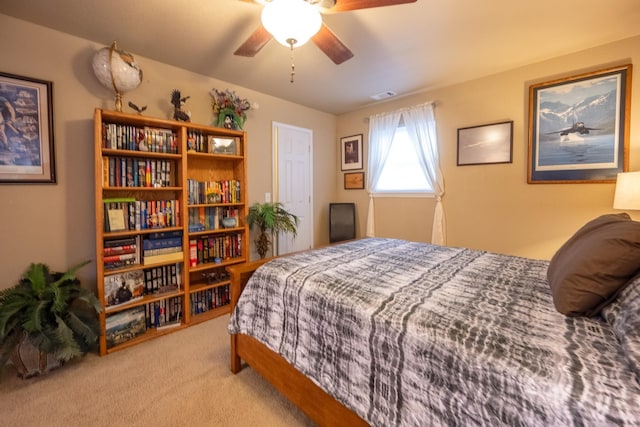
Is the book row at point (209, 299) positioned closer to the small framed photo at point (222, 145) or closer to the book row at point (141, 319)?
the book row at point (141, 319)

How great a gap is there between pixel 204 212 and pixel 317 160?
1985 mm

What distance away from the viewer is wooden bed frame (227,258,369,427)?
118 centimetres

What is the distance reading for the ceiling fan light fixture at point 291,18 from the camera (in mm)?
1327

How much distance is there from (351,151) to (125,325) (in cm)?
350

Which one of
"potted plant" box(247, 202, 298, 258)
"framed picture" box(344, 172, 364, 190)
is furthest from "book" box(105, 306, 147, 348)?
"framed picture" box(344, 172, 364, 190)

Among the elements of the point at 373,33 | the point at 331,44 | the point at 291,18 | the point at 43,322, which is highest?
the point at 373,33

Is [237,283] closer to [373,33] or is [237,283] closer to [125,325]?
[125,325]

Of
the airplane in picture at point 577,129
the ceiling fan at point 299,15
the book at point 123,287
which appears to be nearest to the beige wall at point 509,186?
the airplane in picture at point 577,129

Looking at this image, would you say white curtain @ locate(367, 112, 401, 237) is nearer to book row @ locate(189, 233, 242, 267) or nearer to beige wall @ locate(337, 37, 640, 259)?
beige wall @ locate(337, 37, 640, 259)

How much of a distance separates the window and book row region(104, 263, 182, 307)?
9.34 ft

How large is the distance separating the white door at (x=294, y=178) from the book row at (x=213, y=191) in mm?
777

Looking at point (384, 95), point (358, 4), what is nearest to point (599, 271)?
point (358, 4)

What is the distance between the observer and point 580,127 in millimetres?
2406

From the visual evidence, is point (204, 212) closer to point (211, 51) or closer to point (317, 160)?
point (211, 51)
